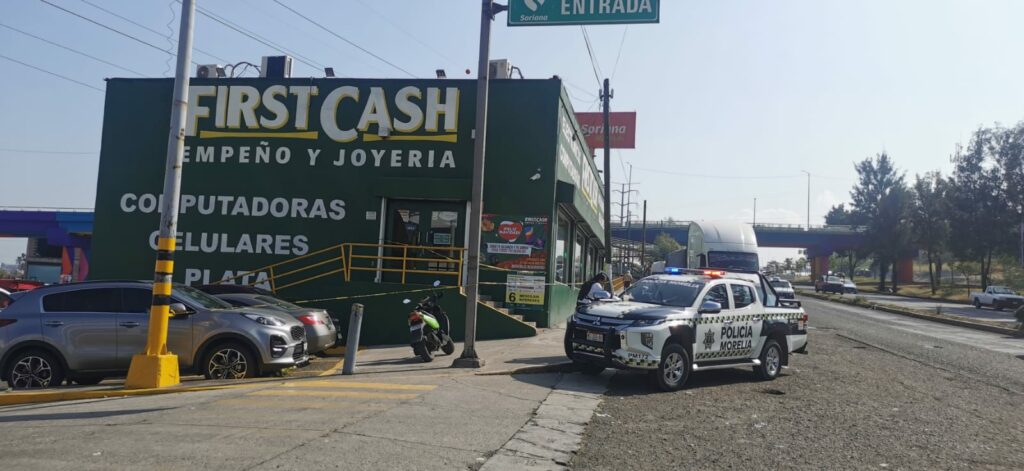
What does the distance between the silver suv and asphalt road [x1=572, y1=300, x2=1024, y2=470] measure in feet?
18.1

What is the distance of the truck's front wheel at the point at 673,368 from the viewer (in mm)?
9953

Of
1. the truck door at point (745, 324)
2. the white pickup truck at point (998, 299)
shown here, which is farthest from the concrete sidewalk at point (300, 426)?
the white pickup truck at point (998, 299)

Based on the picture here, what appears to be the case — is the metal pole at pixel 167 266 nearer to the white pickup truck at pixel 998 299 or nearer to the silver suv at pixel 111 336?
the silver suv at pixel 111 336

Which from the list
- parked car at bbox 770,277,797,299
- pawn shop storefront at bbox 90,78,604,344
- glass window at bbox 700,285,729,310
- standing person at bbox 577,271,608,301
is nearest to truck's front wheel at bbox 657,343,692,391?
glass window at bbox 700,285,729,310

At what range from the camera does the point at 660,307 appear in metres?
10.5

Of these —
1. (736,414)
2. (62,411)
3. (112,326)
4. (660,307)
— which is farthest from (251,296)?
(736,414)

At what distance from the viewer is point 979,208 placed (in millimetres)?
61781

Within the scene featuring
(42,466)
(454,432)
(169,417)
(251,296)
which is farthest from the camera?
(251,296)

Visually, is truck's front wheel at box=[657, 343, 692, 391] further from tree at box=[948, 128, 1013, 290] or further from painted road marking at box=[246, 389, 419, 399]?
tree at box=[948, 128, 1013, 290]

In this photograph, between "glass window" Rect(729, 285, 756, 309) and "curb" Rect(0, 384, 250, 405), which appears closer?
"curb" Rect(0, 384, 250, 405)

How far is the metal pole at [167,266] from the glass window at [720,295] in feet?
25.9

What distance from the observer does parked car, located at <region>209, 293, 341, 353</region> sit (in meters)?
13.2

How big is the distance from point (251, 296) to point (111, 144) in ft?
33.6

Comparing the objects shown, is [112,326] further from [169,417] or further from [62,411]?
[169,417]
